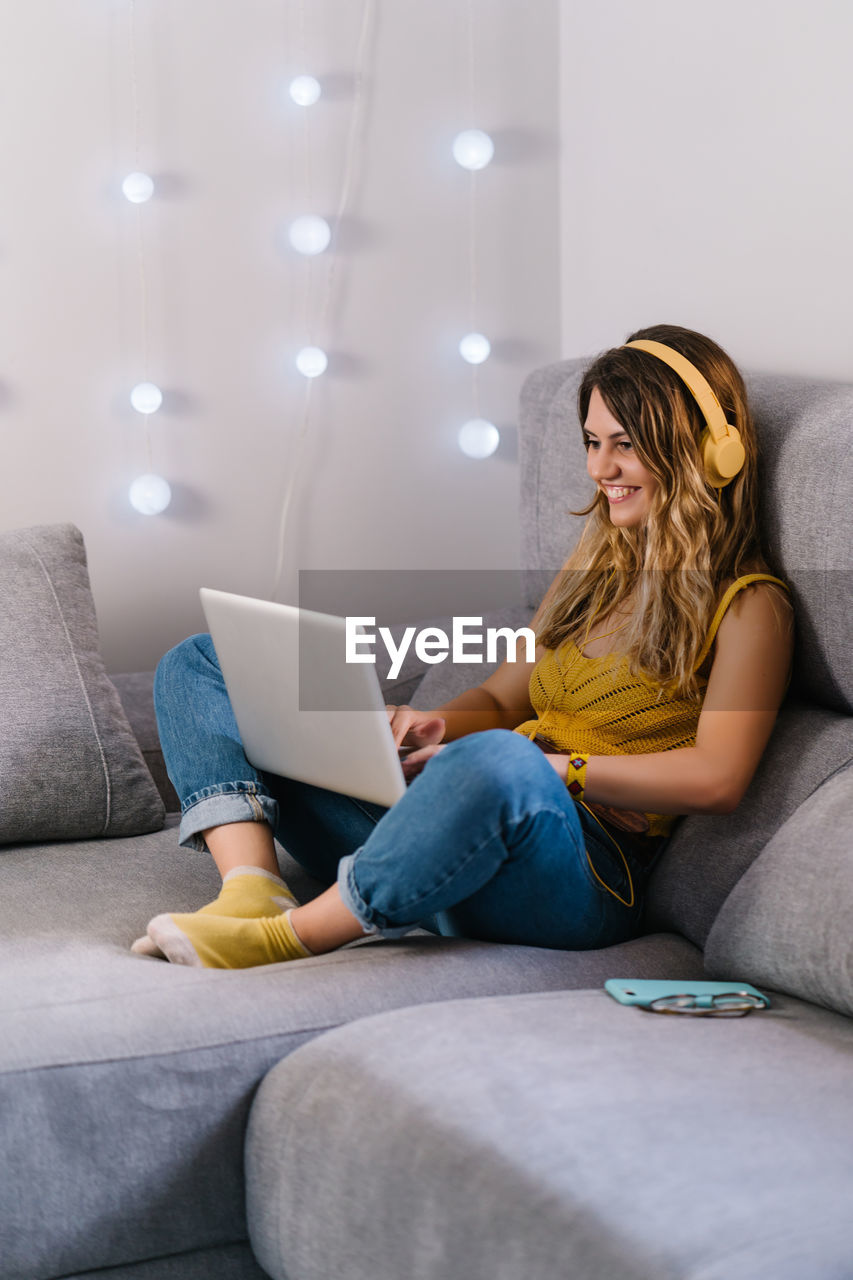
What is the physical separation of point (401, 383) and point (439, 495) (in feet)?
0.75

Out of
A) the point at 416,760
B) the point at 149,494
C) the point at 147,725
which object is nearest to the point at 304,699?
the point at 416,760

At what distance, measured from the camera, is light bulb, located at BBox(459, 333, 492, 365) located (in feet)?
7.85

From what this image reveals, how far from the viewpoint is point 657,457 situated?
145cm

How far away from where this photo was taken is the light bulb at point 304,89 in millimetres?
2178

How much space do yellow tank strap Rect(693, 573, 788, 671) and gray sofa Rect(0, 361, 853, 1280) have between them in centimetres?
3

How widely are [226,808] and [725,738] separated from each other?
550 millimetres

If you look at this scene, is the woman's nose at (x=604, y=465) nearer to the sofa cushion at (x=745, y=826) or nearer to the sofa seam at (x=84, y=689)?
the sofa cushion at (x=745, y=826)

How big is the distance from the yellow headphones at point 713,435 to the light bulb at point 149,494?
1026 mm

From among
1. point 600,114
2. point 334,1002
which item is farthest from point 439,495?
point 334,1002

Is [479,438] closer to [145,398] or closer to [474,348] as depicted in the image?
[474,348]

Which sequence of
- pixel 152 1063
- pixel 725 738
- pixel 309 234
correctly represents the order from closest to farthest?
1. pixel 152 1063
2. pixel 725 738
3. pixel 309 234

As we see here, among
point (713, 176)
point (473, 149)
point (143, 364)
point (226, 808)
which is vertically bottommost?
point (226, 808)

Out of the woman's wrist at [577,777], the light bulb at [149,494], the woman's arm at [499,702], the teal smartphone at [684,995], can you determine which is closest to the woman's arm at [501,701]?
the woman's arm at [499,702]

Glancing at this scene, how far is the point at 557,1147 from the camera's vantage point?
875 millimetres
